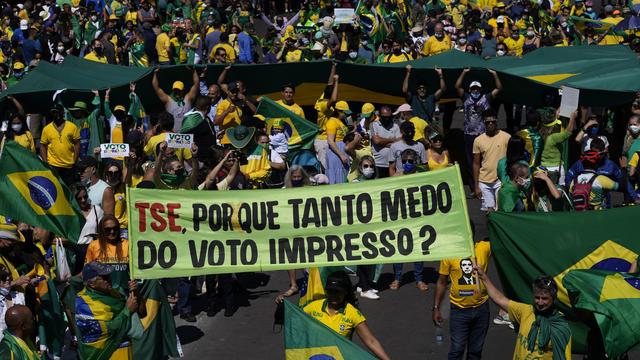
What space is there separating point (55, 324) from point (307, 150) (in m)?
6.20

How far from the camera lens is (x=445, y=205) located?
10.4 meters

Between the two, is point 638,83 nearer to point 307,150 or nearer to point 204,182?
point 307,150

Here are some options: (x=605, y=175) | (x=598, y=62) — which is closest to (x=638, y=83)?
(x=598, y=62)

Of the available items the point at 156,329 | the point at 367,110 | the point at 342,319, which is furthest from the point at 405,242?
the point at 367,110

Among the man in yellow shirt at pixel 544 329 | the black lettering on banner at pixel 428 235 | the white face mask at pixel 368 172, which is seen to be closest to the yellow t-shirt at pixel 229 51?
the white face mask at pixel 368 172

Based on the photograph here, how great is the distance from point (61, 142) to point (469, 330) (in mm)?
8356

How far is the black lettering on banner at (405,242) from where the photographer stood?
10344mm

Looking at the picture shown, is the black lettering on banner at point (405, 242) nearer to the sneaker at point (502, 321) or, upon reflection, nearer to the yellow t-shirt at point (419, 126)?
the sneaker at point (502, 321)

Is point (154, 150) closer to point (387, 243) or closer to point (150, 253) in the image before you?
point (150, 253)

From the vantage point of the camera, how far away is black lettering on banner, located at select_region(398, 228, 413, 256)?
33.9ft

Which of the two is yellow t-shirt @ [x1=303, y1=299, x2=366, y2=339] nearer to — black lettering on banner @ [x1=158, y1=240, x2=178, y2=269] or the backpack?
black lettering on banner @ [x1=158, y1=240, x2=178, y2=269]

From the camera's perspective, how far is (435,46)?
23797 mm

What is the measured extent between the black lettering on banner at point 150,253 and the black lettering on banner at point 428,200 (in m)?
2.29

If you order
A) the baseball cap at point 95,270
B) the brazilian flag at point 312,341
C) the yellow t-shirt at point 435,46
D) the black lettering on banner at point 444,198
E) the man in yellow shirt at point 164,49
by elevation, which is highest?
the black lettering on banner at point 444,198
